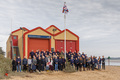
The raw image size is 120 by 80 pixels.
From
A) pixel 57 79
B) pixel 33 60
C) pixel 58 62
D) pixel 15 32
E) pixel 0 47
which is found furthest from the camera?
pixel 0 47

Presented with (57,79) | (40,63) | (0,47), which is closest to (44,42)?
(40,63)

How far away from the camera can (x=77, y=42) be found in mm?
28984

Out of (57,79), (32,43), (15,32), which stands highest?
(15,32)

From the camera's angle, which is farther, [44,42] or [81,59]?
[44,42]

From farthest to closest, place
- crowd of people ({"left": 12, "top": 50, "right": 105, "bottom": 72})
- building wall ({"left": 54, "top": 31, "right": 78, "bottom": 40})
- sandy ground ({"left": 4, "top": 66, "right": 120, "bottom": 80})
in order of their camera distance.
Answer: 1. building wall ({"left": 54, "top": 31, "right": 78, "bottom": 40})
2. crowd of people ({"left": 12, "top": 50, "right": 105, "bottom": 72})
3. sandy ground ({"left": 4, "top": 66, "right": 120, "bottom": 80})

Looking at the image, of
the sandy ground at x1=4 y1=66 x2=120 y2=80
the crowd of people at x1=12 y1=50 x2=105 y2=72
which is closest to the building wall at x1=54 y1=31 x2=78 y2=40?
the crowd of people at x1=12 y1=50 x2=105 y2=72

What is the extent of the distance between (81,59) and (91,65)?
7.36 ft

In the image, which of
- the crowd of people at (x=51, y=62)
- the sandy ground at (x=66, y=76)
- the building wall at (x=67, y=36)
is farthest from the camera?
the building wall at (x=67, y=36)

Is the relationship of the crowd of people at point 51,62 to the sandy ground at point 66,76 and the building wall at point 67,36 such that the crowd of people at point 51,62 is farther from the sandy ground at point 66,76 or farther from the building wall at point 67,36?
the building wall at point 67,36

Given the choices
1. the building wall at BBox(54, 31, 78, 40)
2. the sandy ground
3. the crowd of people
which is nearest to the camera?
the sandy ground

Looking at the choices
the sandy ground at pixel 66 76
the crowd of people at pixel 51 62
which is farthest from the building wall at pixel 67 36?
the sandy ground at pixel 66 76

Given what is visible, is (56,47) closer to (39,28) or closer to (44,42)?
(44,42)

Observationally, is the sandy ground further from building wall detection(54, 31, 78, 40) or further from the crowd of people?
building wall detection(54, 31, 78, 40)

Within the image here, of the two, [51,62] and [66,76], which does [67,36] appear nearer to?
[51,62]
